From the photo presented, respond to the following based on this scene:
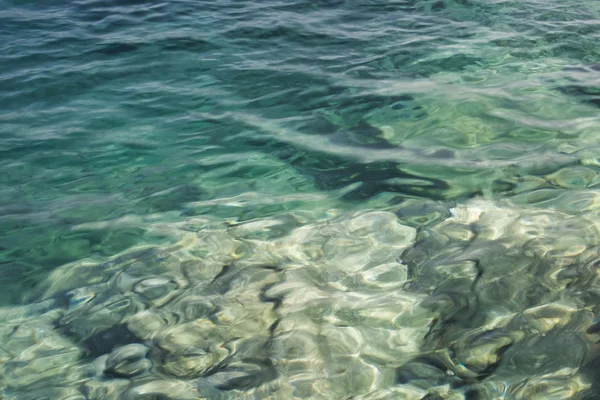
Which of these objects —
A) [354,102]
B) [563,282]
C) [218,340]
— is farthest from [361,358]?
[354,102]

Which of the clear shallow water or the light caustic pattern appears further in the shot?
the clear shallow water

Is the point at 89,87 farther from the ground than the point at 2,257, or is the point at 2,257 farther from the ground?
the point at 89,87

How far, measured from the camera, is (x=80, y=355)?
9.01ft

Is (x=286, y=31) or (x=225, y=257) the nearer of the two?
(x=225, y=257)

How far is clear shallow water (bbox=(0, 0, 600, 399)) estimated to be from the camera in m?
2.59

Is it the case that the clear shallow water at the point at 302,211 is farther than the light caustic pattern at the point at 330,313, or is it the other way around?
the clear shallow water at the point at 302,211

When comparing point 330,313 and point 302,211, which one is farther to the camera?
point 302,211

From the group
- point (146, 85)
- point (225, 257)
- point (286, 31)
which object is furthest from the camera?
point (286, 31)

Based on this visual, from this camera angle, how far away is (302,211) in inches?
150

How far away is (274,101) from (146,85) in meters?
1.28

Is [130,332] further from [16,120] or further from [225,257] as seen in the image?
[16,120]

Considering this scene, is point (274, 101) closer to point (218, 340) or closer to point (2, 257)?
point (2, 257)

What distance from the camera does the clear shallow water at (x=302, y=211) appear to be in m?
2.59

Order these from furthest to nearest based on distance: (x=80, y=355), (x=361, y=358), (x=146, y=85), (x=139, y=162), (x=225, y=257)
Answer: (x=146, y=85), (x=139, y=162), (x=225, y=257), (x=80, y=355), (x=361, y=358)
